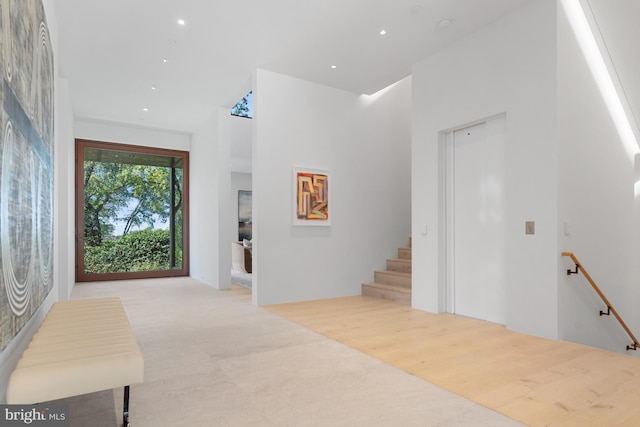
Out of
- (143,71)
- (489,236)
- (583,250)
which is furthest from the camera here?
(143,71)

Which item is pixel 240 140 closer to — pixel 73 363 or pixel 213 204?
pixel 213 204

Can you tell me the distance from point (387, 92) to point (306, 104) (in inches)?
69.2

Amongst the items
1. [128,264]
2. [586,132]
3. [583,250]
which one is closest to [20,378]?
[583,250]

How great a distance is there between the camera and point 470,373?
2945mm

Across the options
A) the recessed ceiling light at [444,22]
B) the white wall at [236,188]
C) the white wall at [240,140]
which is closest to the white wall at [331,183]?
the recessed ceiling light at [444,22]

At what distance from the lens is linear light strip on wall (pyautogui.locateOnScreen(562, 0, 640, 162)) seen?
13.1ft

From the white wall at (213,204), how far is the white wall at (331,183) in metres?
1.87

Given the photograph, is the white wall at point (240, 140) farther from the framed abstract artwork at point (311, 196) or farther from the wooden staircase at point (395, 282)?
the wooden staircase at point (395, 282)

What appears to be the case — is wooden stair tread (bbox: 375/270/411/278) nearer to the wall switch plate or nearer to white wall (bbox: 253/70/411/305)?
white wall (bbox: 253/70/411/305)

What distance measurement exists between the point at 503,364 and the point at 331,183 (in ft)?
12.6

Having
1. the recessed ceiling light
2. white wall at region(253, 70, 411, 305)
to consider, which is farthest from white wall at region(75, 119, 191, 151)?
the recessed ceiling light

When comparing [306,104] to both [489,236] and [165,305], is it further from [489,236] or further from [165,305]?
[165,305]

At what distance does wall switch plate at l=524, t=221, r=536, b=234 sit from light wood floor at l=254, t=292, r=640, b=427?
109 centimetres

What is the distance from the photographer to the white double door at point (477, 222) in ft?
14.9
